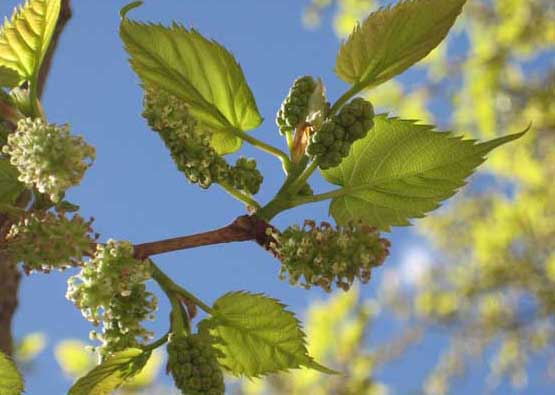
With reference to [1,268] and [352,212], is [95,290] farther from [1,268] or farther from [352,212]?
[1,268]

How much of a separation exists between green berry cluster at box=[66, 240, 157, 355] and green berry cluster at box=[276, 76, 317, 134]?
11.0 inches

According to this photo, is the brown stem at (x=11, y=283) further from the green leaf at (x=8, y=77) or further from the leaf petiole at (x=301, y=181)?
the leaf petiole at (x=301, y=181)

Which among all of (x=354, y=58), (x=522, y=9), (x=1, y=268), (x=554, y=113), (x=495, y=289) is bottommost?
(x=354, y=58)

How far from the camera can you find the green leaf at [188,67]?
108cm

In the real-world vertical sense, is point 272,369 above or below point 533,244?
below

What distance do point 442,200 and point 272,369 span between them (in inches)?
12.9

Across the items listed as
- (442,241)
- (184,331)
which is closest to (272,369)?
(184,331)

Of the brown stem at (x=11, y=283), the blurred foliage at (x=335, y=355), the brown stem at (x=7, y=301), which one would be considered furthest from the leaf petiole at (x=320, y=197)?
the blurred foliage at (x=335, y=355)

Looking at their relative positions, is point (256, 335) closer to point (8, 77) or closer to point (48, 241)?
point (48, 241)

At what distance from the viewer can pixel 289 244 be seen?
0.95 meters

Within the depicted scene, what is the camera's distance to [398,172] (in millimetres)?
1112

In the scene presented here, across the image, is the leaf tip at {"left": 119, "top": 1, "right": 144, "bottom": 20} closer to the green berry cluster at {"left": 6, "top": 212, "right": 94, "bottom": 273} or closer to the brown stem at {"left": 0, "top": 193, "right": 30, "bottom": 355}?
the green berry cluster at {"left": 6, "top": 212, "right": 94, "bottom": 273}

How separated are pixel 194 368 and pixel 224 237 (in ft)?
0.55

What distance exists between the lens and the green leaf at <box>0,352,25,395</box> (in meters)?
1.00
